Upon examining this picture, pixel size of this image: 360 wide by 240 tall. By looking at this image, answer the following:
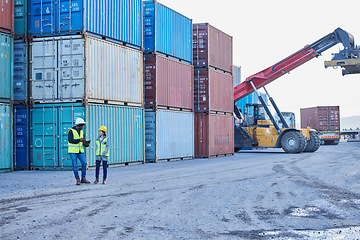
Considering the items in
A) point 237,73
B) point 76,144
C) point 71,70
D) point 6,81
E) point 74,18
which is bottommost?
point 76,144

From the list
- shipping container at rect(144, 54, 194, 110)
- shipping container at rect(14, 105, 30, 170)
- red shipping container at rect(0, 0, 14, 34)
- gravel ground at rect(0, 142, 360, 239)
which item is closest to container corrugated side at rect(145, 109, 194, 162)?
shipping container at rect(144, 54, 194, 110)

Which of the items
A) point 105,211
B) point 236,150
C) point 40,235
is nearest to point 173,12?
point 236,150

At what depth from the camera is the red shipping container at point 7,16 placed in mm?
14516

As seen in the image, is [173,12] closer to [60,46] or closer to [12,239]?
[60,46]

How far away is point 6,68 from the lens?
1452 cm

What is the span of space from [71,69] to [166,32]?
6.05m

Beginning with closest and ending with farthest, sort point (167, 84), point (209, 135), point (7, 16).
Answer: point (7, 16), point (167, 84), point (209, 135)

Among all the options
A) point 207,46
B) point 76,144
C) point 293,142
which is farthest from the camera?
point 293,142

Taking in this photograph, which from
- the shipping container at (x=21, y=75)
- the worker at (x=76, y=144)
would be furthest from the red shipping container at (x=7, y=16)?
the worker at (x=76, y=144)

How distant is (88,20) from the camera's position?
14883 millimetres

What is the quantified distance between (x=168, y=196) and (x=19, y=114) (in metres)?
8.78

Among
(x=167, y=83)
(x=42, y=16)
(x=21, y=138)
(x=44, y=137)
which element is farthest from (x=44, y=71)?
(x=167, y=83)

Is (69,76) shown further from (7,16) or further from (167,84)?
(167,84)

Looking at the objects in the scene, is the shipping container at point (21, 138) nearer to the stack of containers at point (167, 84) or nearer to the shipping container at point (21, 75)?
the shipping container at point (21, 75)
